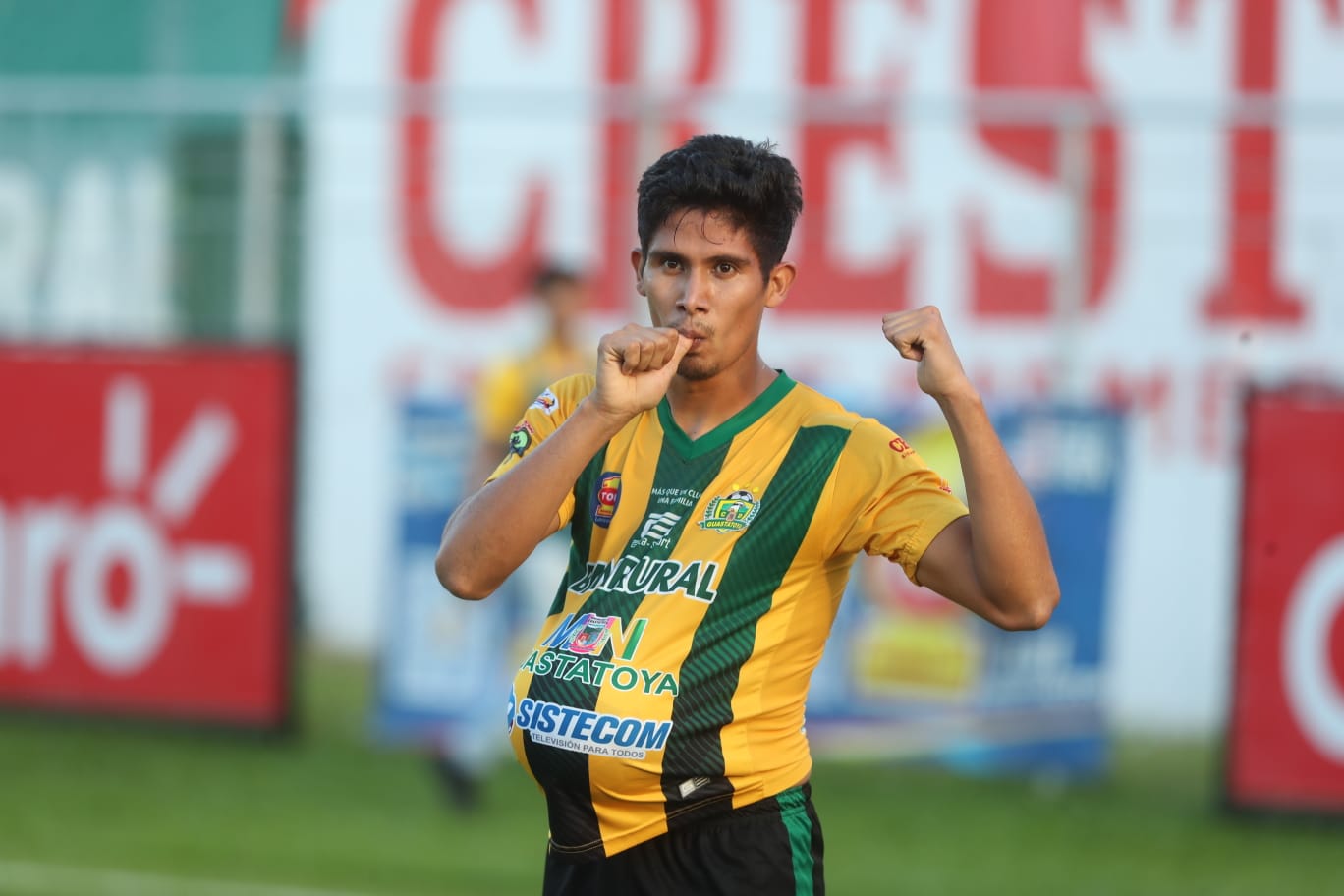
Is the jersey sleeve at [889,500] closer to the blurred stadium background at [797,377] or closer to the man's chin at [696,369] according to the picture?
the man's chin at [696,369]

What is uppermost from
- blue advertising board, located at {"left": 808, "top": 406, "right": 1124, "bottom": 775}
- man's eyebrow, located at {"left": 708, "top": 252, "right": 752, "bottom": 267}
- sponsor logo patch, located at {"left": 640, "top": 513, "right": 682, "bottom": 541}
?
man's eyebrow, located at {"left": 708, "top": 252, "right": 752, "bottom": 267}

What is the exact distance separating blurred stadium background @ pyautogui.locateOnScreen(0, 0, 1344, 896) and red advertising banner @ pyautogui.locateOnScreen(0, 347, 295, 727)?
2 centimetres

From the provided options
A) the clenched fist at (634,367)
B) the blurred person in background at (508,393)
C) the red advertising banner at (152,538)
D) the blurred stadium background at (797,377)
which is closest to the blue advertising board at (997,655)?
the blurred stadium background at (797,377)

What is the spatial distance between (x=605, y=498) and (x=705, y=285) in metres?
0.43

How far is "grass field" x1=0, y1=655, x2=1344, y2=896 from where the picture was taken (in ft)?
24.4

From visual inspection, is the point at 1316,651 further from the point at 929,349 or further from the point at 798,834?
the point at 929,349

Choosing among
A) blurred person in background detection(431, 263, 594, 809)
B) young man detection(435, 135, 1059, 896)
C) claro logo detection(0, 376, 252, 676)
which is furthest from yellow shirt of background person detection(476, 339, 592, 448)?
young man detection(435, 135, 1059, 896)

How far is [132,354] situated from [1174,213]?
5.06 m

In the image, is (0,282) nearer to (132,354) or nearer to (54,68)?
(132,354)

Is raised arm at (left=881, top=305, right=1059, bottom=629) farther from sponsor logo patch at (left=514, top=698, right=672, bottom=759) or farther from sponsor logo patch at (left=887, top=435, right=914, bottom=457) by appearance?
sponsor logo patch at (left=514, top=698, right=672, bottom=759)

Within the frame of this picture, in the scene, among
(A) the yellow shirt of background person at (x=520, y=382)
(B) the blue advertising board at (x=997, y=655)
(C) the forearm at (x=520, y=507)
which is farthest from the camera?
(B) the blue advertising board at (x=997, y=655)

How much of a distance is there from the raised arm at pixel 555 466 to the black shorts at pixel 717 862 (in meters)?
0.53

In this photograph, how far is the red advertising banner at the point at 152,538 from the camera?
9680 mm

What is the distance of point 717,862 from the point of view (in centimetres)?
339
